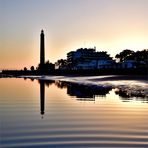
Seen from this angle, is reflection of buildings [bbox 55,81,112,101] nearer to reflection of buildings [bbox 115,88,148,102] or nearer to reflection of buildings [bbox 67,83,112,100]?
reflection of buildings [bbox 67,83,112,100]

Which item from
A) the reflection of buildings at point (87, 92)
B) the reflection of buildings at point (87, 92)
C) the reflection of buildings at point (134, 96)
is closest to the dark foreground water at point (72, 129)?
the reflection of buildings at point (134, 96)

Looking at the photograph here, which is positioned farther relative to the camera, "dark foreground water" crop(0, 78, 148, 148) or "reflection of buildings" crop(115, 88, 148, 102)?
"reflection of buildings" crop(115, 88, 148, 102)

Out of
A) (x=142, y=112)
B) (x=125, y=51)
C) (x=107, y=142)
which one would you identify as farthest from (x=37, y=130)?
(x=125, y=51)

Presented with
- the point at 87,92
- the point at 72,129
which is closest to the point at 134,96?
the point at 87,92

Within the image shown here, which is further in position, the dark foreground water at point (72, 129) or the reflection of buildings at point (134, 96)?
the reflection of buildings at point (134, 96)

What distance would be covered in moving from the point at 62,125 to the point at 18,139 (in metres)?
2.47

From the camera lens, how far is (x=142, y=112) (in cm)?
1538

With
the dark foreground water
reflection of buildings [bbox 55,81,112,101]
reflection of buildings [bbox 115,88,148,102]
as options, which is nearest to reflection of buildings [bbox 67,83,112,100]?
reflection of buildings [bbox 55,81,112,101]

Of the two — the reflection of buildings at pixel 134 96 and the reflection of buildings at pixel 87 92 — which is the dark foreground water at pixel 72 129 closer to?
the reflection of buildings at pixel 134 96

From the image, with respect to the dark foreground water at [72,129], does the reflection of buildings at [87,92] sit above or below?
above

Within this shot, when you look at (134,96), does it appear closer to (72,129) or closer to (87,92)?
(87,92)

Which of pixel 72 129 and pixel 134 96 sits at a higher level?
→ pixel 134 96

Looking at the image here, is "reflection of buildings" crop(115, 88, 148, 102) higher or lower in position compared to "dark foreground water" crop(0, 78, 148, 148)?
higher

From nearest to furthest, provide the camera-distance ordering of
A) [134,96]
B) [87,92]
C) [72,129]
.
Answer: [72,129]
[134,96]
[87,92]
